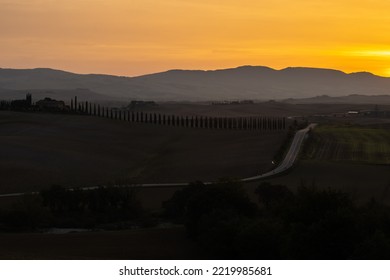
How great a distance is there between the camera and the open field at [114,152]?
58.6 m

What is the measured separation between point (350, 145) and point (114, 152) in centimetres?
2301

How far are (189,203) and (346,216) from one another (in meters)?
11.6

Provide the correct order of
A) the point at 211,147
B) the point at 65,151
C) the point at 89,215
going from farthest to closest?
the point at 211,147, the point at 65,151, the point at 89,215

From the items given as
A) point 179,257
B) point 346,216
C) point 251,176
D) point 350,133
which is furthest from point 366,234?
point 350,133

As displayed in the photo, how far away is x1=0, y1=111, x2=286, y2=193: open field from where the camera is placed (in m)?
58.6

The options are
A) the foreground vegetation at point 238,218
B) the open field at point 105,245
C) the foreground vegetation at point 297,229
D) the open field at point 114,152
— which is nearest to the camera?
the foreground vegetation at point 297,229

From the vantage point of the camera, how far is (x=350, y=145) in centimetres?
7975

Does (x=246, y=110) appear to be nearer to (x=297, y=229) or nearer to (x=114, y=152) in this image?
(x=114, y=152)

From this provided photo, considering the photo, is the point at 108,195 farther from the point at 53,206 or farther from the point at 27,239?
the point at 27,239

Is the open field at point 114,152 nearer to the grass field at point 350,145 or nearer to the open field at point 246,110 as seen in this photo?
the grass field at point 350,145

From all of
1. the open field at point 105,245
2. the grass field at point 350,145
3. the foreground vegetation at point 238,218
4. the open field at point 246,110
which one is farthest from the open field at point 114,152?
the open field at point 246,110

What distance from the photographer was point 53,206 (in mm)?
44375

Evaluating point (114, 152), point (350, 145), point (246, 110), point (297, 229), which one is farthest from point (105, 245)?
point (246, 110)

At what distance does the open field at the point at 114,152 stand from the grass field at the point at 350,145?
4.05m
